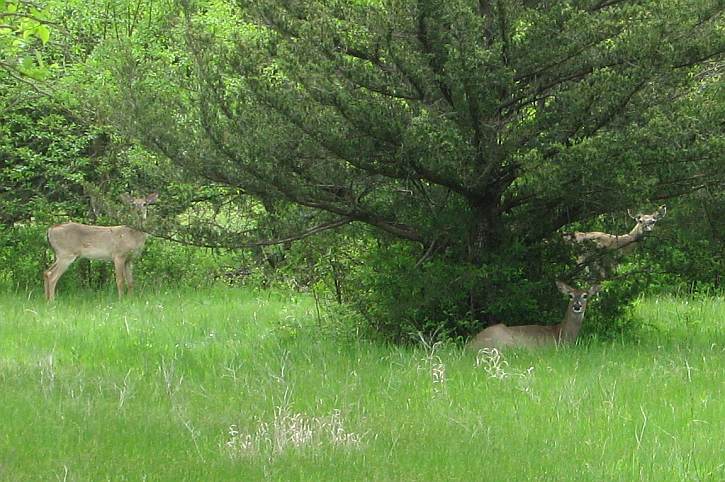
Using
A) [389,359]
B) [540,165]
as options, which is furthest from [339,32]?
[389,359]

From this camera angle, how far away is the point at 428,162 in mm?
9500

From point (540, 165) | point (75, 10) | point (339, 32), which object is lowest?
point (540, 165)

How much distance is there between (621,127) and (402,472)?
4648 mm

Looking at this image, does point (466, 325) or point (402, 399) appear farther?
point (466, 325)

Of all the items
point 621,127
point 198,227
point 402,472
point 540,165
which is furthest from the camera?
point 198,227

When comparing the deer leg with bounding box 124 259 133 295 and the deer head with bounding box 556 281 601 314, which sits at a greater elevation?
the deer head with bounding box 556 281 601 314

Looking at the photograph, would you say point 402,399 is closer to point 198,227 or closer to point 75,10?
point 198,227

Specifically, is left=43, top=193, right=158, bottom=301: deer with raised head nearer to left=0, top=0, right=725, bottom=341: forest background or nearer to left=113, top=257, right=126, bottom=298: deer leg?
left=113, top=257, right=126, bottom=298: deer leg

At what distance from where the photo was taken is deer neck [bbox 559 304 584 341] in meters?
10.7

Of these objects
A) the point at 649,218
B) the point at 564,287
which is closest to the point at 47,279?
the point at 564,287

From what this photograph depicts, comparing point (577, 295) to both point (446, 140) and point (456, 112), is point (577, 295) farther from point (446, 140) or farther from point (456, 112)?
point (446, 140)

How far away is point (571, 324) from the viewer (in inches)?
424

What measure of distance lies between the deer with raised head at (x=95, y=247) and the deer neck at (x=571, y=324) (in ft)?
23.8

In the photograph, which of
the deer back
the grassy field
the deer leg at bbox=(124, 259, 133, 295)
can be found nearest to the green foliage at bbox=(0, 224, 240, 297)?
the deer leg at bbox=(124, 259, 133, 295)
